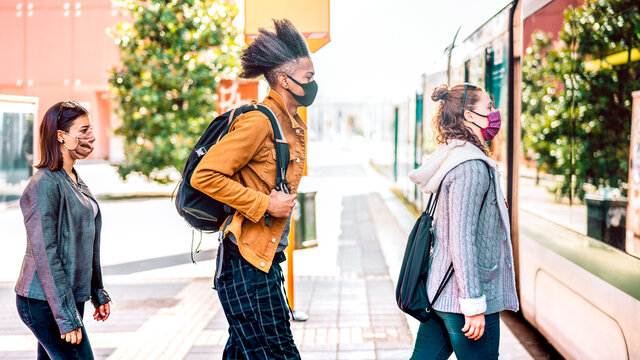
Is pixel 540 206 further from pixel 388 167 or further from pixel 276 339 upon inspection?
pixel 388 167

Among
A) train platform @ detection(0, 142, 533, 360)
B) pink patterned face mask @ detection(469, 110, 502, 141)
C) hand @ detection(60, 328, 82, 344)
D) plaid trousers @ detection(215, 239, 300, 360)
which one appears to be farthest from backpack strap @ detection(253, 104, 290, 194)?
train platform @ detection(0, 142, 533, 360)

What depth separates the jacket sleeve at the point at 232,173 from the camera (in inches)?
89.2

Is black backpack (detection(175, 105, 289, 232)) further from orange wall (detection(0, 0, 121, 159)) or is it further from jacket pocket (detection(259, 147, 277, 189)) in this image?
orange wall (detection(0, 0, 121, 159))

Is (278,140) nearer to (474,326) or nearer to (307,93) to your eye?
(307,93)

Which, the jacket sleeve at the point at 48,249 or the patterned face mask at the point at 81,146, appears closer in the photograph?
the jacket sleeve at the point at 48,249

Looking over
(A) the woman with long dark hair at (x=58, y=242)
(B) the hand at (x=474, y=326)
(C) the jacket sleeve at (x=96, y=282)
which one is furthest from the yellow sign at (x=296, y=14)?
(B) the hand at (x=474, y=326)

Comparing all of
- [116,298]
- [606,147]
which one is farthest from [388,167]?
[606,147]

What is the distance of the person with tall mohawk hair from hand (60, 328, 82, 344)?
23.1 inches

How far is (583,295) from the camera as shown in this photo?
3.63 metres

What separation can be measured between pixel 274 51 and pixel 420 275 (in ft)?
3.22

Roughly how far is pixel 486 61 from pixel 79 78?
3329 centimetres

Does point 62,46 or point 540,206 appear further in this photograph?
point 62,46

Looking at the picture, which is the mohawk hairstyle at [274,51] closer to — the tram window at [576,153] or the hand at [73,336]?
the hand at [73,336]

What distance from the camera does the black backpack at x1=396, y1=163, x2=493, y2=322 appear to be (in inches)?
97.6
